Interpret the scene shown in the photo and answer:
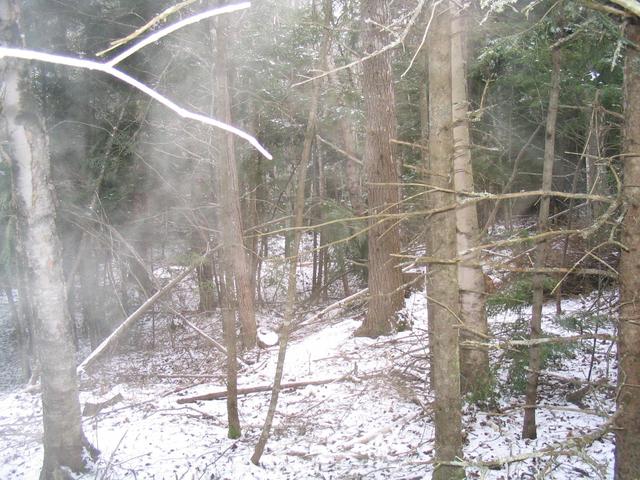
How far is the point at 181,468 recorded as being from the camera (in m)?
5.13

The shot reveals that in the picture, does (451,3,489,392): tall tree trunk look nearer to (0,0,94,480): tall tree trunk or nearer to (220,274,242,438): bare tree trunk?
(220,274,242,438): bare tree trunk

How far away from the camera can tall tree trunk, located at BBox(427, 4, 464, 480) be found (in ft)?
10.8

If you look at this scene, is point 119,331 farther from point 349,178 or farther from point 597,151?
point 597,151

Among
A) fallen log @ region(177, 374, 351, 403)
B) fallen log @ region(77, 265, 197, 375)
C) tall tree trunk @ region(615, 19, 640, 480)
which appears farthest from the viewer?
fallen log @ region(77, 265, 197, 375)

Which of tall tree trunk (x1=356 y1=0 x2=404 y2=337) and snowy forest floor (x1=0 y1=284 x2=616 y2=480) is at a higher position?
tall tree trunk (x1=356 y1=0 x2=404 y2=337)

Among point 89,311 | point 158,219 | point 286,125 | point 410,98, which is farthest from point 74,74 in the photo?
point 410,98

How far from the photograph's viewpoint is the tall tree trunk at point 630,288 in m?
2.96

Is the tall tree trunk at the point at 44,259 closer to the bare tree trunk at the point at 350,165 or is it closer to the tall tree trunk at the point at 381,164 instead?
the tall tree trunk at the point at 381,164

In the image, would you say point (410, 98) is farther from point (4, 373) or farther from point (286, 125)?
point (4, 373)

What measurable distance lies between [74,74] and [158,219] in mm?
3714

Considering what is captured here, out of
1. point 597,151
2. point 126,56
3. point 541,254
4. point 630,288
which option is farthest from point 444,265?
point 126,56

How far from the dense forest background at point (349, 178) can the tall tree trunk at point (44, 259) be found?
0.02 metres

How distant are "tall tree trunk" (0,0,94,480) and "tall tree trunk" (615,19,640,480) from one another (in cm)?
505

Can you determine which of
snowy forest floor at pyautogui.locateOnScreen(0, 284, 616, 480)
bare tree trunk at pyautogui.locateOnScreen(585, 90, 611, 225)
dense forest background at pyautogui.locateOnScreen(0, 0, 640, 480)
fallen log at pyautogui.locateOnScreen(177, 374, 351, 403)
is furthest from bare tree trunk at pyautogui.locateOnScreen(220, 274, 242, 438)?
bare tree trunk at pyautogui.locateOnScreen(585, 90, 611, 225)
